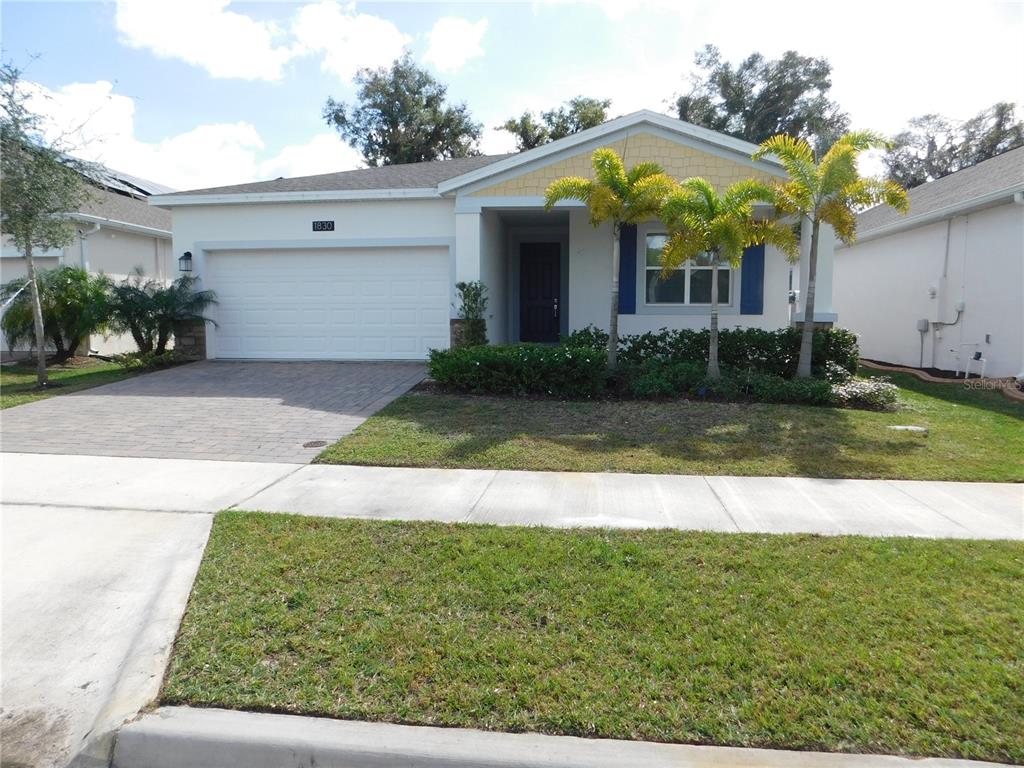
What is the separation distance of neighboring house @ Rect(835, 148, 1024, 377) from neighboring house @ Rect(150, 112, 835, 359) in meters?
3.75

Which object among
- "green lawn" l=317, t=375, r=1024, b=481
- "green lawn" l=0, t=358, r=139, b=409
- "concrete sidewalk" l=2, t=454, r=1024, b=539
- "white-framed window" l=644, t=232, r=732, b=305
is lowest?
"concrete sidewalk" l=2, t=454, r=1024, b=539

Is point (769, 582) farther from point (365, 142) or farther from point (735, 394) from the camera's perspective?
point (365, 142)

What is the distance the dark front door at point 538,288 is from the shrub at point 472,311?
4.64 meters

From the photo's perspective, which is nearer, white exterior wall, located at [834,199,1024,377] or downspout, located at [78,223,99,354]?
white exterior wall, located at [834,199,1024,377]

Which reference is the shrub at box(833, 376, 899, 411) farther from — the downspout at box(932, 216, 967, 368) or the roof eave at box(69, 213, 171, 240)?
the roof eave at box(69, 213, 171, 240)

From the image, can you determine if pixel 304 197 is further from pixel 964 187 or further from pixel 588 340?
pixel 964 187

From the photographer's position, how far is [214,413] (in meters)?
9.12

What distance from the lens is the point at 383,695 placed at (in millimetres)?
3025

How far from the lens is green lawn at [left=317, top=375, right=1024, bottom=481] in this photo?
665 cm

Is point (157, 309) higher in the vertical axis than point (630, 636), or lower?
higher

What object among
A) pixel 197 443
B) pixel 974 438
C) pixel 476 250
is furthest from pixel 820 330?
pixel 197 443

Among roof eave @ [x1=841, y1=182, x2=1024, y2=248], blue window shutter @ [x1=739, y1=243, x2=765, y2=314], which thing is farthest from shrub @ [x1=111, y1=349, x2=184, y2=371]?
roof eave @ [x1=841, y1=182, x2=1024, y2=248]

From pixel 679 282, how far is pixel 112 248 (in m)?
13.6

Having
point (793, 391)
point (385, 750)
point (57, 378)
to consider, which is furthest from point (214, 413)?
point (793, 391)
